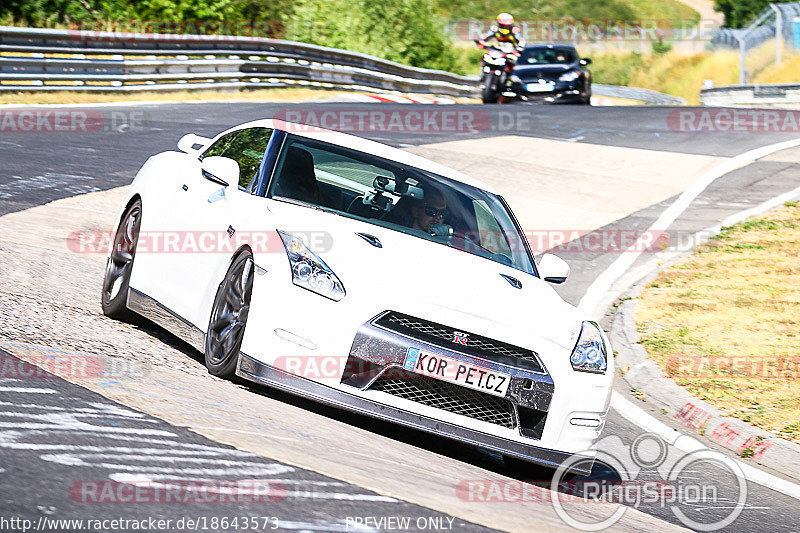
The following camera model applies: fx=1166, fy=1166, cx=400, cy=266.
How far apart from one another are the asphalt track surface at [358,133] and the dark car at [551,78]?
2535mm

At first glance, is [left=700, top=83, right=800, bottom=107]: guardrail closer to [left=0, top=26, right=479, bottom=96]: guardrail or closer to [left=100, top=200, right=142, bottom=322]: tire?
[left=0, top=26, right=479, bottom=96]: guardrail

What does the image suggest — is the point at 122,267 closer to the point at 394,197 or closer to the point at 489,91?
the point at 394,197

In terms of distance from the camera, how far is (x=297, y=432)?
5.46 m

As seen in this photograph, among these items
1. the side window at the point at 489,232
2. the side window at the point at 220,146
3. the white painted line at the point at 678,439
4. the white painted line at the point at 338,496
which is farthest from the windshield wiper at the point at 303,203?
the white painted line at the point at 678,439

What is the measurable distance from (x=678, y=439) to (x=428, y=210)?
226 centimetres

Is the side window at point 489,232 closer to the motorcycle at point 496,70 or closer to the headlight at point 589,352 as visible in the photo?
the headlight at point 589,352

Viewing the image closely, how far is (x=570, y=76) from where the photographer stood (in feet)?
94.7

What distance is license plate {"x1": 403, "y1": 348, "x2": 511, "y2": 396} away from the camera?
5602 mm

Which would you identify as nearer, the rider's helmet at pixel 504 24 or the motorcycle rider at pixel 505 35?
the motorcycle rider at pixel 505 35

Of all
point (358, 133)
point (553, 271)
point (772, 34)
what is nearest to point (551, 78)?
point (358, 133)

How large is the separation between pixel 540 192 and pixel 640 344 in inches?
254

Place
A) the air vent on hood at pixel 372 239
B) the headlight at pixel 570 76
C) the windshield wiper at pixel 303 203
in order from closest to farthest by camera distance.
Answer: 1. the air vent on hood at pixel 372 239
2. the windshield wiper at pixel 303 203
3. the headlight at pixel 570 76

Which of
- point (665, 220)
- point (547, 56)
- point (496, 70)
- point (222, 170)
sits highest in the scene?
point (222, 170)

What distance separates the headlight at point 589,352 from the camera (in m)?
6.08
